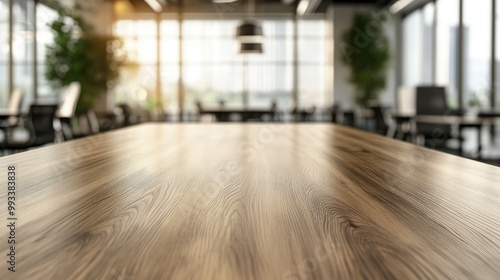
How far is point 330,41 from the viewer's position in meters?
13.7

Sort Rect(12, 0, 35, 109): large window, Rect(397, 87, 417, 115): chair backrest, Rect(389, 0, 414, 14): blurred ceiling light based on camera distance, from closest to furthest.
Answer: Rect(397, 87, 417, 115): chair backrest
Rect(12, 0, 35, 109): large window
Rect(389, 0, 414, 14): blurred ceiling light

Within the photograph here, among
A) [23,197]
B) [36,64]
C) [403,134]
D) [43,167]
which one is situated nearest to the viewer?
[23,197]

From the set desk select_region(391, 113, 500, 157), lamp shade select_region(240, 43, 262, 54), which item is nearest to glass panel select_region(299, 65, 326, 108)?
lamp shade select_region(240, 43, 262, 54)

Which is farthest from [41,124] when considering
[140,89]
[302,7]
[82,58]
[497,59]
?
[140,89]

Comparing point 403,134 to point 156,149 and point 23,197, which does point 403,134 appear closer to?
point 156,149

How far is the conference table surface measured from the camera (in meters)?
0.49

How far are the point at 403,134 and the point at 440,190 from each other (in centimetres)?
617

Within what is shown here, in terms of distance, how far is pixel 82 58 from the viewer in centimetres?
1136

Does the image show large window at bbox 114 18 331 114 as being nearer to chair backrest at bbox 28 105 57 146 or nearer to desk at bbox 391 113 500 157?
desk at bbox 391 113 500 157

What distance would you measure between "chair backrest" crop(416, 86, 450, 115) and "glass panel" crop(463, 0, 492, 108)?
294cm

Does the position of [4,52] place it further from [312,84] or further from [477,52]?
[477,52]

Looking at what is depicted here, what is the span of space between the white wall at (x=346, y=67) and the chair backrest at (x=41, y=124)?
9.86m

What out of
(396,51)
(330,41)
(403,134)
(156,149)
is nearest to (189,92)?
(330,41)

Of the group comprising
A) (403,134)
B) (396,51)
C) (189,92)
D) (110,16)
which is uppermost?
(110,16)
